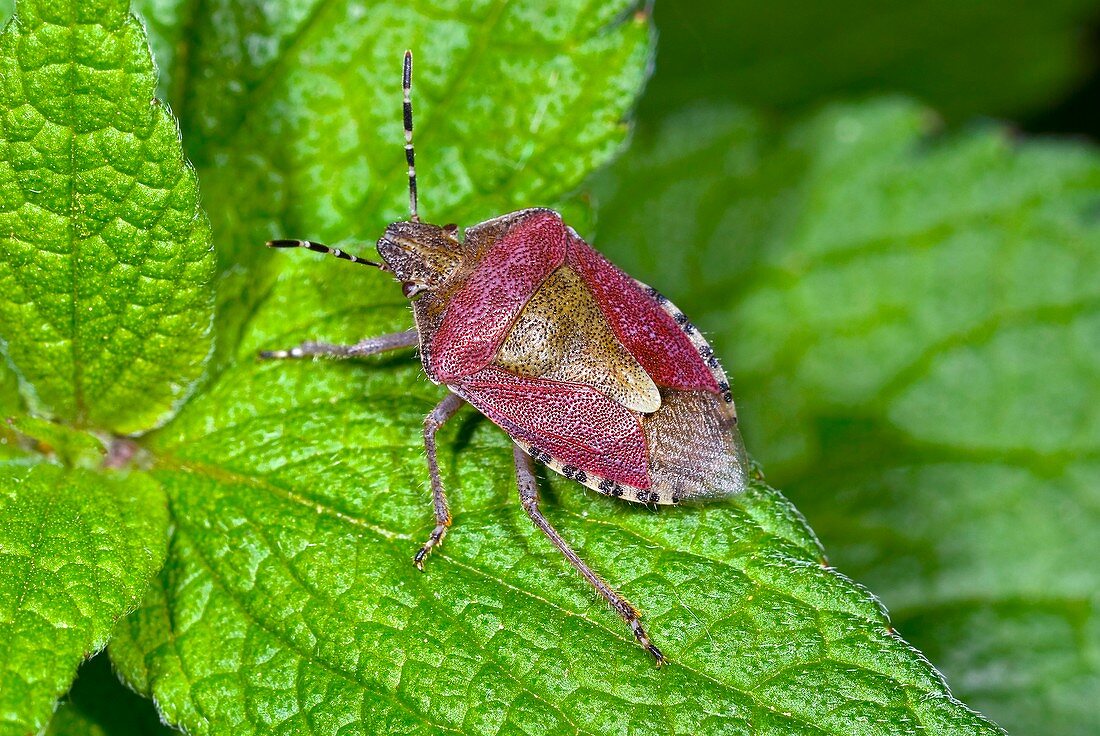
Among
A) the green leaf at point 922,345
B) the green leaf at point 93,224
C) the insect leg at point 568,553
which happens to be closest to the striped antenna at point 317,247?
the green leaf at point 93,224

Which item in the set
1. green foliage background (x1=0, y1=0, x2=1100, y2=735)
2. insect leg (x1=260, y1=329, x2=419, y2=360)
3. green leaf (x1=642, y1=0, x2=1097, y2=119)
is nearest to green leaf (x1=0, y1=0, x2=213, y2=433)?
green foliage background (x1=0, y1=0, x2=1100, y2=735)

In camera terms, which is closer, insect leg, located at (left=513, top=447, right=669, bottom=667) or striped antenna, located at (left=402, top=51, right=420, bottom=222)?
insect leg, located at (left=513, top=447, right=669, bottom=667)

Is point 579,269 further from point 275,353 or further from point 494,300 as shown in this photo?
point 275,353

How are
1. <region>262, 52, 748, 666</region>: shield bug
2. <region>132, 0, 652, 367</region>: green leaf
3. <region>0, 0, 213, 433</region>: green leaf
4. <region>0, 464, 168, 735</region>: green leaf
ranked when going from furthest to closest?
<region>132, 0, 652, 367</region>: green leaf < <region>262, 52, 748, 666</region>: shield bug < <region>0, 0, 213, 433</region>: green leaf < <region>0, 464, 168, 735</region>: green leaf

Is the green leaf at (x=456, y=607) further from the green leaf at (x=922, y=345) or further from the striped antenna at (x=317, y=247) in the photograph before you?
the green leaf at (x=922, y=345)

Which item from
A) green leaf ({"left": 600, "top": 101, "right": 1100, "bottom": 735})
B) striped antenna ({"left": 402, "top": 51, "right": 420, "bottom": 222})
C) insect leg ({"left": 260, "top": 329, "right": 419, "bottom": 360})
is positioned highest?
green leaf ({"left": 600, "top": 101, "right": 1100, "bottom": 735})

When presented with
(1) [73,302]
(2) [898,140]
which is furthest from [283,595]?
(2) [898,140]

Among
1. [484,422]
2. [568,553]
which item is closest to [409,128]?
[484,422]

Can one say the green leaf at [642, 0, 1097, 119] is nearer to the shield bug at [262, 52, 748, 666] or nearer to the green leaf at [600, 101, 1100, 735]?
the green leaf at [600, 101, 1100, 735]
